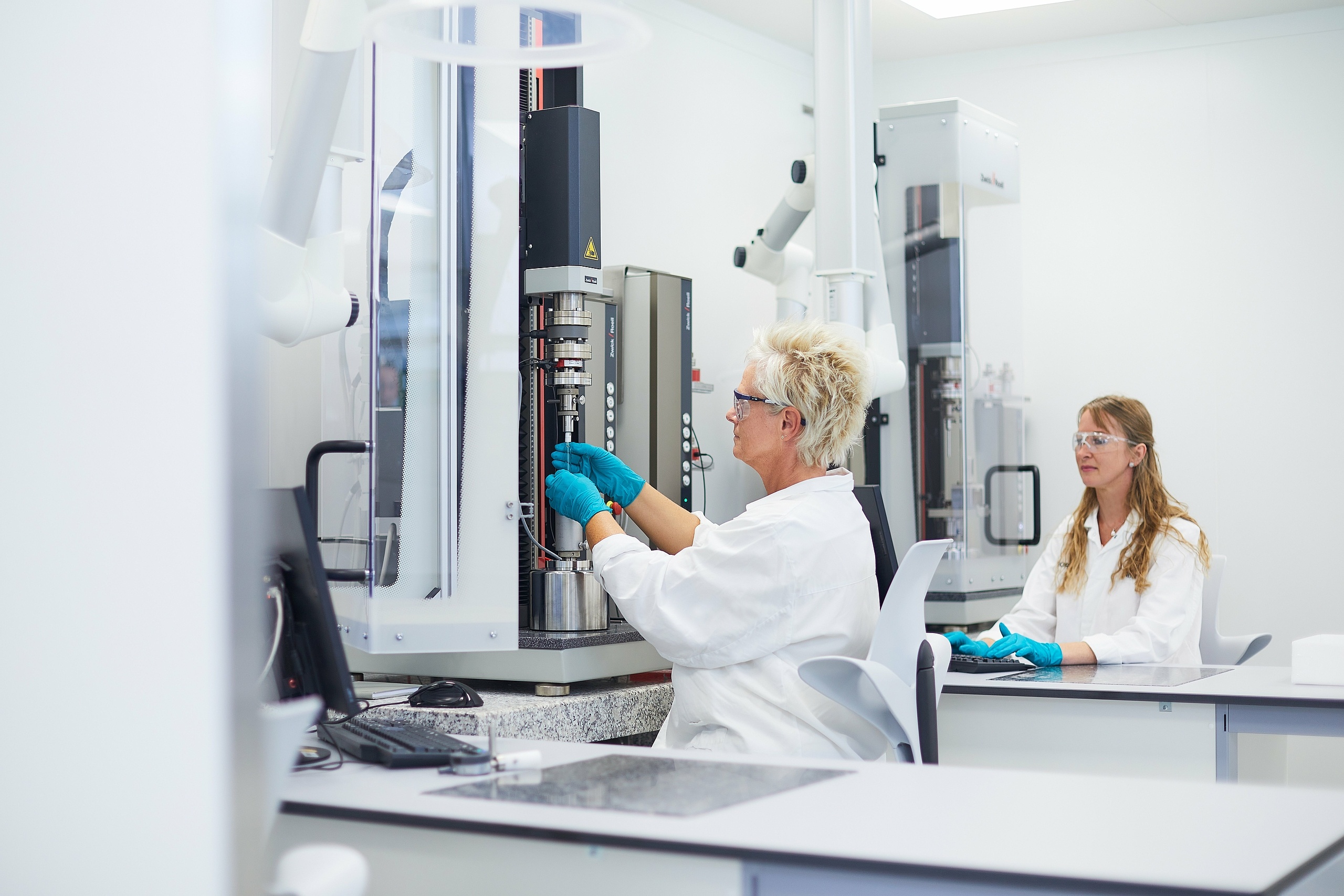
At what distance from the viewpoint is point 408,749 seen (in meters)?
1.65

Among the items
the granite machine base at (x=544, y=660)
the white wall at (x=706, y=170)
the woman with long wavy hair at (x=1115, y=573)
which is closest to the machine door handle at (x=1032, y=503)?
the woman with long wavy hair at (x=1115, y=573)

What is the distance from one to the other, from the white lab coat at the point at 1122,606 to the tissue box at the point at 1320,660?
0.46 m

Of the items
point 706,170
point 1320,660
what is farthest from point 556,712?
point 706,170

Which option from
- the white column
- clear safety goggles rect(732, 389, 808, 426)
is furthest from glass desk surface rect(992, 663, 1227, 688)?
the white column

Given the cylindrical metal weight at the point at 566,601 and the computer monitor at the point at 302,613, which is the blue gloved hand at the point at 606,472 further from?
the computer monitor at the point at 302,613

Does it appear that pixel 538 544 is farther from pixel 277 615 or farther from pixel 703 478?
pixel 703 478

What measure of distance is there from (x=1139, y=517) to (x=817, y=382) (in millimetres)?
1420

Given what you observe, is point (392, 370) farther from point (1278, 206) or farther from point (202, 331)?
point (1278, 206)

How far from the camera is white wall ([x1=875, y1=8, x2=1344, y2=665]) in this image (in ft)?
14.9

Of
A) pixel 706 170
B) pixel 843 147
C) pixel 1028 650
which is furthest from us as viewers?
pixel 706 170

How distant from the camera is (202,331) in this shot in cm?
69

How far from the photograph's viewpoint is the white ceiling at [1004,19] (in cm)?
455

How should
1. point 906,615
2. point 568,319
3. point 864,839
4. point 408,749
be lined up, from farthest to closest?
1. point 568,319
2. point 906,615
3. point 408,749
4. point 864,839

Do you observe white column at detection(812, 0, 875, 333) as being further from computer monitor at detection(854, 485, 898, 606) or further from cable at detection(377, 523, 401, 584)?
cable at detection(377, 523, 401, 584)
